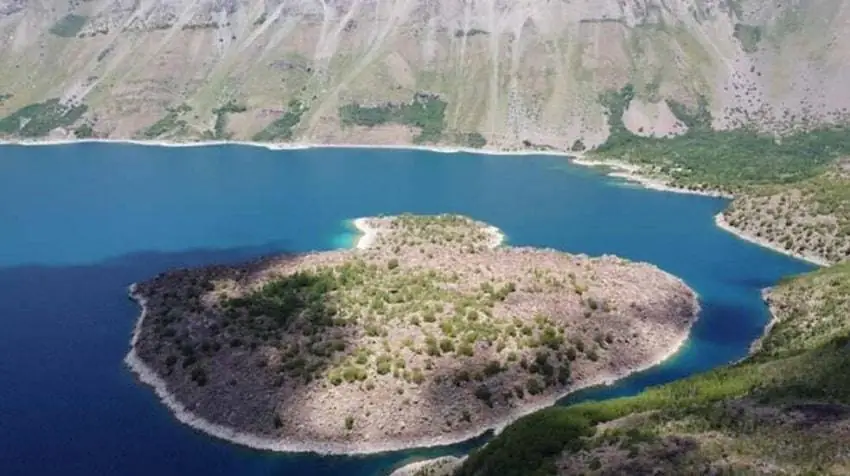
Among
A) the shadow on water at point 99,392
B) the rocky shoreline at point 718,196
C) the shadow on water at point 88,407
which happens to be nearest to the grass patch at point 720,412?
the shadow on water at point 99,392

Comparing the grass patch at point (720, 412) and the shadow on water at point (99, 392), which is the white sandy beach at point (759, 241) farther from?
the grass patch at point (720, 412)

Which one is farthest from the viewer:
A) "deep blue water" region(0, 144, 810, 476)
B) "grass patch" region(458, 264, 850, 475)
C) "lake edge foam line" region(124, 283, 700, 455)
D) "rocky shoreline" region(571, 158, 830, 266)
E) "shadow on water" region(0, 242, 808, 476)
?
"rocky shoreline" region(571, 158, 830, 266)

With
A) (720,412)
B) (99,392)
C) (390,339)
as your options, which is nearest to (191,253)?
(99,392)

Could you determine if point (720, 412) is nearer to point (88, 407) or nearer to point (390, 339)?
point (390, 339)

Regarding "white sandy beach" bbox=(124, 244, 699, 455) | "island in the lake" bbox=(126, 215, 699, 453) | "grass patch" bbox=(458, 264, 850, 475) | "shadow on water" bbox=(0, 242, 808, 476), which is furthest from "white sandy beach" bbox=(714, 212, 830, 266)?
"white sandy beach" bbox=(124, 244, 699, 455)

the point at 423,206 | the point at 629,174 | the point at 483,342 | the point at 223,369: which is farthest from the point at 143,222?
the point at 629,174

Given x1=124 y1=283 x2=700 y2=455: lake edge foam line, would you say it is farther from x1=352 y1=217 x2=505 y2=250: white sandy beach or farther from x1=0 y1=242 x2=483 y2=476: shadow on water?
x1=352 y1=217 x2=505 y2=250: white sandy beach
